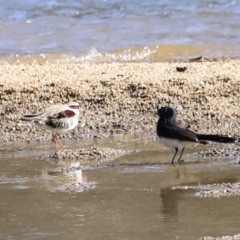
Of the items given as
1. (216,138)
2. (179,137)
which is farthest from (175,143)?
(216,138)

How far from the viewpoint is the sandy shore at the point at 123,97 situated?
9414mm

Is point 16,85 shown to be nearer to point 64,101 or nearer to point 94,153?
point 64,101

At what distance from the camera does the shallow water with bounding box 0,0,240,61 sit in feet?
48.1

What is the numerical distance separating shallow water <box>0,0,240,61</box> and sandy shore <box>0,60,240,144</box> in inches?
134

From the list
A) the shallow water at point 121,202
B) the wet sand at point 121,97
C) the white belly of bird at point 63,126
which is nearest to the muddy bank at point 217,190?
the shallow water at point 121,202

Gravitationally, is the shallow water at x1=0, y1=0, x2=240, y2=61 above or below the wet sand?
above

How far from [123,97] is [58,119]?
1.62 meters

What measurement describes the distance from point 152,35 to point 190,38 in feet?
2.51

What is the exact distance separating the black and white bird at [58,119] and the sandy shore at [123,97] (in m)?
0.33

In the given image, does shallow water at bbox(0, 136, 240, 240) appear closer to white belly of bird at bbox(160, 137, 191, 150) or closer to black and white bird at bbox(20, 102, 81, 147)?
white belly of bird at bbox(160, 137, 191, 150)

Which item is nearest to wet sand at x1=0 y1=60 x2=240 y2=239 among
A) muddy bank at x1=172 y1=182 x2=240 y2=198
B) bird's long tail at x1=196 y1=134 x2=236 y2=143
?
bird's long tail at x1=196 y1=134 x2=236 y2=143

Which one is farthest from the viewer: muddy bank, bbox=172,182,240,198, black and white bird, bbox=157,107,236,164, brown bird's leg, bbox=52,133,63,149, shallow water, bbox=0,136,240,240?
brown bird's leg, bbox=52,133,63,149

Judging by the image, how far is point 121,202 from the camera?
630 cm

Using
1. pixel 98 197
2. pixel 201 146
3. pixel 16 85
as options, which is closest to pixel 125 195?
pixel 98 197
